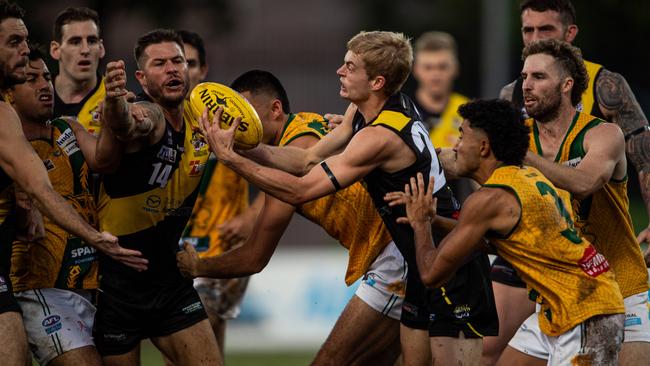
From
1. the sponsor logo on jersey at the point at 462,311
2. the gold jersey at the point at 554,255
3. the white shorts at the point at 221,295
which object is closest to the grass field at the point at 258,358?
the white shorts at the point at 221,295

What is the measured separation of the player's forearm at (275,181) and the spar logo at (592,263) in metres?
1.78

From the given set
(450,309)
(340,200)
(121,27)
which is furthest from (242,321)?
(121,27)

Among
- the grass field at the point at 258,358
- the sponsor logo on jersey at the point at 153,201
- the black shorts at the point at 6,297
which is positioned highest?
the sponsor logo on jersey at the point at 153,201

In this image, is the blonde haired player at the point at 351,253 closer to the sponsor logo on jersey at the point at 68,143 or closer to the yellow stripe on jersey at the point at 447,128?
the sponsor logo on jersey at the point at 68,143

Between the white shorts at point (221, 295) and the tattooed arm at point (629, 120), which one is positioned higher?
the tattooed arm at point (629, 120)

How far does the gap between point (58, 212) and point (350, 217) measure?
2.31 metres

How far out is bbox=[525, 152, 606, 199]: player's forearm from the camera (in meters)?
7.77

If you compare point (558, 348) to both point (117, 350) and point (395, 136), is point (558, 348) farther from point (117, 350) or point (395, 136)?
point (117, 350)

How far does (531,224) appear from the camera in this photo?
697 centimetres

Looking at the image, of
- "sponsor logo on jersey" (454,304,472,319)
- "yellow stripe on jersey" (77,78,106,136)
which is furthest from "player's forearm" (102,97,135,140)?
"sponsor logo on jersey" (454,304,472,319)

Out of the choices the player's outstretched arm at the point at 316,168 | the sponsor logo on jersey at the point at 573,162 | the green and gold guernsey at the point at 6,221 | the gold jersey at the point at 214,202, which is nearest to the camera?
the green and gold guernsey at the point at 6,221

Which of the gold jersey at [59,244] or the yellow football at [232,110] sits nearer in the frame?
the yellow football at [232,110]

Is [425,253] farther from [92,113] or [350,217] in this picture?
[92,113]

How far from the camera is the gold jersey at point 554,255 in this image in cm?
697
